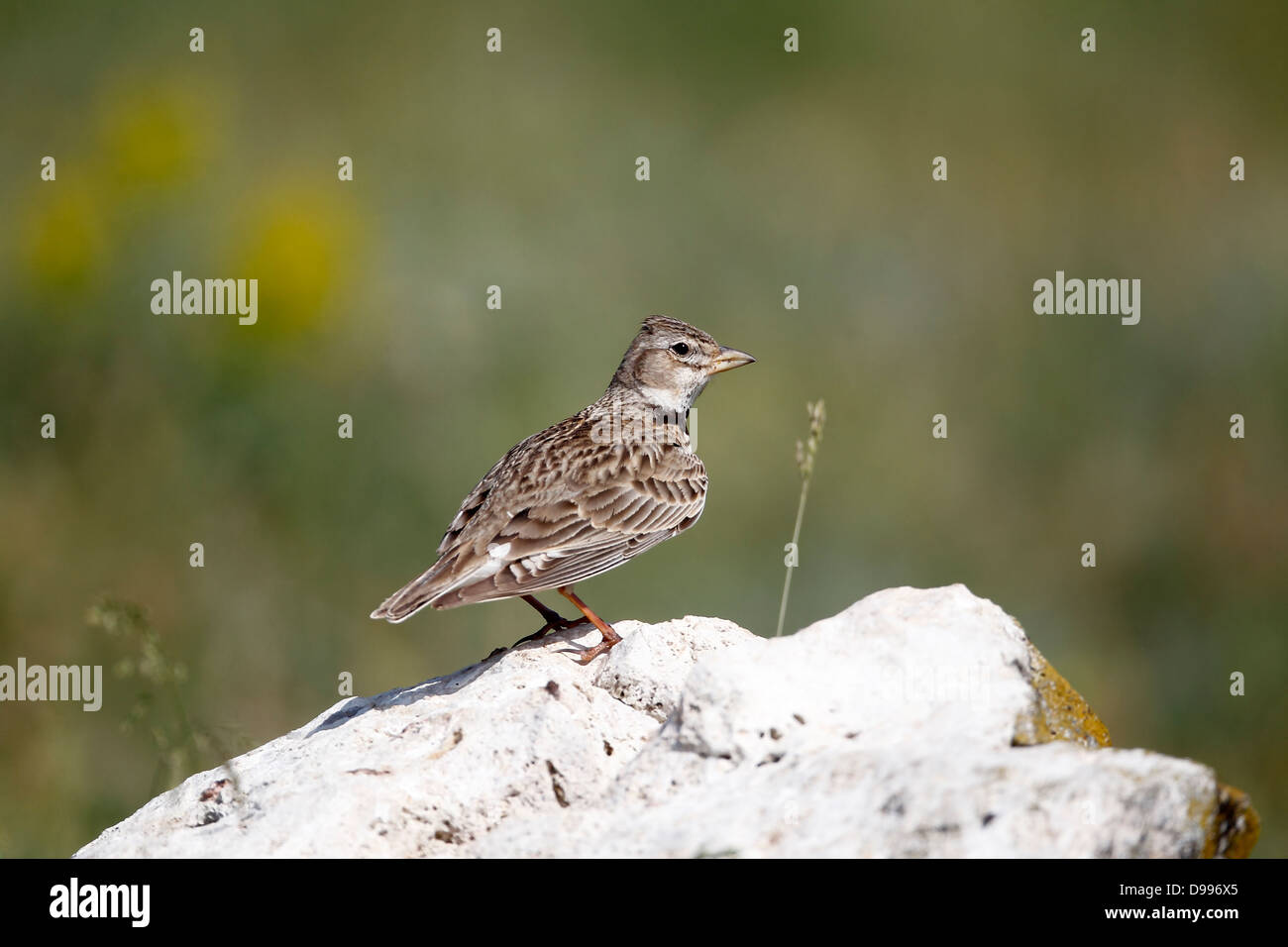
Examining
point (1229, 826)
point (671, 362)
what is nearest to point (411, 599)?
point (671, 362)

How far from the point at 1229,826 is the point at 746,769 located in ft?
4.12

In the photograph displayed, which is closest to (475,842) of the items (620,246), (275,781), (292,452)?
(275,781)

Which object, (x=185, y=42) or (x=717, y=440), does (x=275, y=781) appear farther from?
(x=185, y=42)

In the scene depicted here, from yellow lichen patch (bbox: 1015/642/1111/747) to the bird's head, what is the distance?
338 cm

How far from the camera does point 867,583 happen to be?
9.88m

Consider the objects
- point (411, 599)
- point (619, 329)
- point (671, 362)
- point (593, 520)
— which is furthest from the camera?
point (619, 329)

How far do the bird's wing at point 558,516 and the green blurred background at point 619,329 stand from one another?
4.68ft

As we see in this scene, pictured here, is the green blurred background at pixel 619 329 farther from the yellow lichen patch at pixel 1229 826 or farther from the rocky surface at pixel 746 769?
the yellow lichen patch at pixel 1229 826

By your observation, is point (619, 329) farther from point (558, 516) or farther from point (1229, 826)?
point (1229, 826)

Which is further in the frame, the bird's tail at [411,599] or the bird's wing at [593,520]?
the bird's wing at [593,520]

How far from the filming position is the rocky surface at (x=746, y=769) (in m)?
3.49

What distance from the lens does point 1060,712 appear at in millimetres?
4473

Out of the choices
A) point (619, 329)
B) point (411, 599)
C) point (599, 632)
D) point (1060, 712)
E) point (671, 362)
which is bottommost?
point (1060, 712)

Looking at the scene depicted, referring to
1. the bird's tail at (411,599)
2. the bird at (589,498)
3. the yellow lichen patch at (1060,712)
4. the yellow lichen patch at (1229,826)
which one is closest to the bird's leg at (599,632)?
the bird at (589,498)
